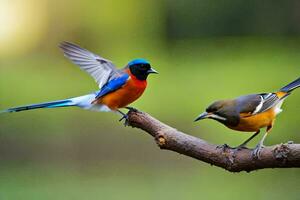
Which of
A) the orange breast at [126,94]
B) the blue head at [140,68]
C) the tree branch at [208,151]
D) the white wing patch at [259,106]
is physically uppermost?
the white wing patch at [259,106]

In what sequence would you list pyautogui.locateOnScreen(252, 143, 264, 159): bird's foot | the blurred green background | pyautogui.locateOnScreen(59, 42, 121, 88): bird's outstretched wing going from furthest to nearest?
the blurred green background < pyautogui.locateOnScreen(59, 42, 121, 88): bird's outstretched wing < pyautogui.locateOnScreen(252, 143, 264, 159): bird's foot

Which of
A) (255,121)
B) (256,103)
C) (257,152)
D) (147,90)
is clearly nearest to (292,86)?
(256,103)

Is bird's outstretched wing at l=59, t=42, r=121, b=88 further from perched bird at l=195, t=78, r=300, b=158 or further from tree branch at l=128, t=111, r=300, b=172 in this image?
tree branch at l=128, t=111, r=300, b=172

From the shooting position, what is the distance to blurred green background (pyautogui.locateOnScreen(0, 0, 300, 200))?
25.9 feet

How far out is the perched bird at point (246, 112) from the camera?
3244 mm

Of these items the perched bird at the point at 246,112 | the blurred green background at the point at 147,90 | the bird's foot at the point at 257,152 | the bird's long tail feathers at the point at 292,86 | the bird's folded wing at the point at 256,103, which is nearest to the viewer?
the bird's foot at the point at 257,152

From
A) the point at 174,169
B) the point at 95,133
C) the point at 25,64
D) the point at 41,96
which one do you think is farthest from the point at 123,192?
the point at 25,64

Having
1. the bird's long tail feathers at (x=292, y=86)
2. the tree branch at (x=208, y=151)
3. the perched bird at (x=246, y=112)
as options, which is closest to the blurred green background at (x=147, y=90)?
the bird's long tail feathers at (x=292, y=86)

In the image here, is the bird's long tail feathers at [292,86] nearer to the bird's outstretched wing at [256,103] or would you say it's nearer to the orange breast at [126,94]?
the bird's outstretched wing at [256,103]

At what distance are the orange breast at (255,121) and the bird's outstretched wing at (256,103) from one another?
0.02 m

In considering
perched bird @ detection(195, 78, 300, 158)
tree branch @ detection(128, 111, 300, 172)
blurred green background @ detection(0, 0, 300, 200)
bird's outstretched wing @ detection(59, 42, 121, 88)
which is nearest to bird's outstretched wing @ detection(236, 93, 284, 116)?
perched bird @ detection(195, 78, 300, 158)

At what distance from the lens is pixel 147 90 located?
1127 centimetres

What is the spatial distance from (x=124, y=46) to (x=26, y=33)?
89.9 inches

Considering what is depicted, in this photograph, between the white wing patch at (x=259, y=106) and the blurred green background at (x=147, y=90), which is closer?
the white wing patch at (x=259, y=106)
